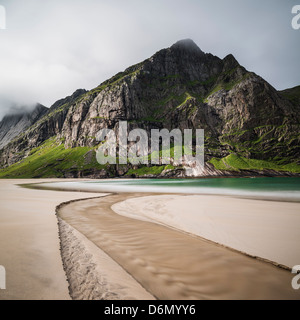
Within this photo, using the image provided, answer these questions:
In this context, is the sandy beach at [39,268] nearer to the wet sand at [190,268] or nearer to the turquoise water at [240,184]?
the wet sand at [190,268]

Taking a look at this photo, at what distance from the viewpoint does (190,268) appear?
20.8 feet

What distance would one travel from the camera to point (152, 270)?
20.2ft

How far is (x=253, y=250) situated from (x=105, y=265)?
700cm

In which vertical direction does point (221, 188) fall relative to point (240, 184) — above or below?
above

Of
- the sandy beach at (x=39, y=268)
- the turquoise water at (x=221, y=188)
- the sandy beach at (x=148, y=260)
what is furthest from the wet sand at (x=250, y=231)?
the turquoise water at (x=221, y=188)

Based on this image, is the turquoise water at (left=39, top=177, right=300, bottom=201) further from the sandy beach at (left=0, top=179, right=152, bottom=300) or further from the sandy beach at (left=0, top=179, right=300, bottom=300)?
the sandy beach at (left=0, top=179, right=152, bottom=300)

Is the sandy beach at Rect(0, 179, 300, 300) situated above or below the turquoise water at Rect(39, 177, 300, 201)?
above

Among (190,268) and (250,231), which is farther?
(250,231)

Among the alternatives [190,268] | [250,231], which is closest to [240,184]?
[250,231]

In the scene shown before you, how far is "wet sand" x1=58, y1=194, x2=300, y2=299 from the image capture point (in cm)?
497

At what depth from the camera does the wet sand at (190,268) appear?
4969mm

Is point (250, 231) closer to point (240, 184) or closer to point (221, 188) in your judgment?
point (221, 188)

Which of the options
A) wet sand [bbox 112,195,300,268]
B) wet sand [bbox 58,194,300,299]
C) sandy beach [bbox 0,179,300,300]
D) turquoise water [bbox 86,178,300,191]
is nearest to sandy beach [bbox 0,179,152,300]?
sandy beach [bbox 0,179,300,300]

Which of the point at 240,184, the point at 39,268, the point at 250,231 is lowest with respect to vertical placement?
the point at 240,184
